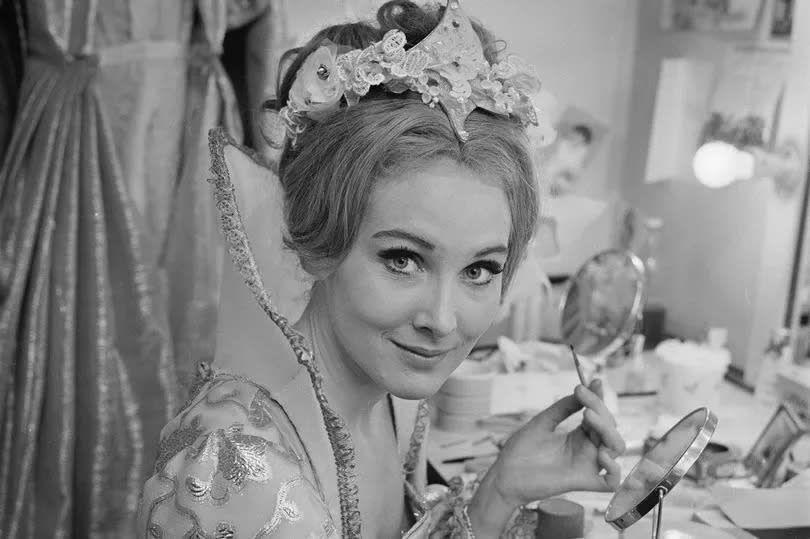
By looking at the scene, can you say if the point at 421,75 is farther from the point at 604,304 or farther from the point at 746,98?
the point at 746,98

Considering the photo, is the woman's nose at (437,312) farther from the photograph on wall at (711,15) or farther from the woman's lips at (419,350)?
the photograph on wall at (711,15)

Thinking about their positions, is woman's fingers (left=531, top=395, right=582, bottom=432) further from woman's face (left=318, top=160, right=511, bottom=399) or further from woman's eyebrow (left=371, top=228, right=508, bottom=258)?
woman's eyebrow (left=371, top=228, right=508, bottom=258)

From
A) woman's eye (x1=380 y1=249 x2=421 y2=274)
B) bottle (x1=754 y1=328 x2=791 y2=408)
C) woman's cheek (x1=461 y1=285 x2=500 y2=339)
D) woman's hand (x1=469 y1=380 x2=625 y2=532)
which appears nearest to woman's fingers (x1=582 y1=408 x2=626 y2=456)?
woman's hand (x1=469 y1=380 x2=625 y2=532)

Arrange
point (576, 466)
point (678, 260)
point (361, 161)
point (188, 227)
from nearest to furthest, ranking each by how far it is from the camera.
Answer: point (361, 161)
point (576, 466)
point (188, 227)
point (678, 260)

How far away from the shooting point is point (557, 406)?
1229 mm

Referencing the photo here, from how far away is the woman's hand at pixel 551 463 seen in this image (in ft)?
3.86

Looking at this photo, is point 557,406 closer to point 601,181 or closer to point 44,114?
point 44,114

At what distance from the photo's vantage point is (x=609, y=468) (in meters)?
1.17

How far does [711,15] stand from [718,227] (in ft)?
1.71

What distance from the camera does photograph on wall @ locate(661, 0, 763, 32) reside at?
2109mm

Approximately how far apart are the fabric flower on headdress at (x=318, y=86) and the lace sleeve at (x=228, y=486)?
35 cm

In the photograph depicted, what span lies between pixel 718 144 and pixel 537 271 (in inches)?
21.0

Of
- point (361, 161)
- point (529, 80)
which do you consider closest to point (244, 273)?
point (361, 161)

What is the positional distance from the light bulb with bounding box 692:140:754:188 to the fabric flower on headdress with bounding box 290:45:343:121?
1.34 meters
